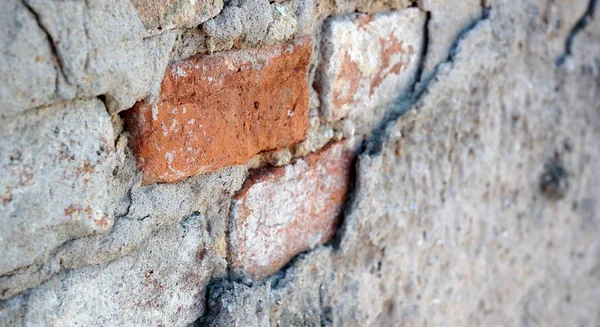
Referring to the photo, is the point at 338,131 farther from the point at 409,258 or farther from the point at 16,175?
the point at 16,175

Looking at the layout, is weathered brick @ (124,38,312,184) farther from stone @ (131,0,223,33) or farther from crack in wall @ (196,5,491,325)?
crack in wall @ (196,5,491,325)

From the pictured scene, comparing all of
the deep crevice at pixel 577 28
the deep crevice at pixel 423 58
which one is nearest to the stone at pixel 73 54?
the deep crevice at pixel 423 58

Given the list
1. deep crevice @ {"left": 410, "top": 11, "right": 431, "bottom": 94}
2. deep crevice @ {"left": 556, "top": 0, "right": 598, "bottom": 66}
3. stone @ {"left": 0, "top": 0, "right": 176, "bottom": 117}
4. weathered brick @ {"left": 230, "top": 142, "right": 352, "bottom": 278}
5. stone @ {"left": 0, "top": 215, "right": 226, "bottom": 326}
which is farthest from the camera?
deep crevice @ {"left": 556, "top": 0, "right": 598, "bottom": 66}

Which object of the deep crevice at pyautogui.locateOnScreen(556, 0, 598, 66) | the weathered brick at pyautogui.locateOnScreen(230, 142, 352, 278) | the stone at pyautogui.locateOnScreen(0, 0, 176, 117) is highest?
the stone at pyautogui.locateOnScreen(0, 0, 176, 117)

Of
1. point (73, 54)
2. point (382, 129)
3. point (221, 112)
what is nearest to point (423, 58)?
point (382, 129)

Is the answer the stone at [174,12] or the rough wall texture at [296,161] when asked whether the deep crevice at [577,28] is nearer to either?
the rough wall texture at [296,161]

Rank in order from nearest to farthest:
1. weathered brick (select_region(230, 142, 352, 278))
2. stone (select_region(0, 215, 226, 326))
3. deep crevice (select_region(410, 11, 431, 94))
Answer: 1. stone (select_region(0, 215, 226, 326))
2. weathered brick (select_region(230, 142, 352, 278))
3. deep crevice (select_region(410, 11, 431, 94))

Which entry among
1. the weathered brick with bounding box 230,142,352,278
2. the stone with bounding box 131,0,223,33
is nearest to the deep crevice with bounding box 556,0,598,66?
the weathered brick with bounding box 230,142,352,278

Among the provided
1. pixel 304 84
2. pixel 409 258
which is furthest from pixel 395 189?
pixel 304 84
